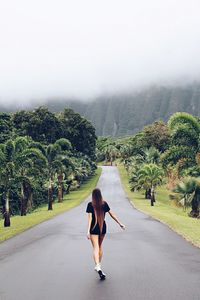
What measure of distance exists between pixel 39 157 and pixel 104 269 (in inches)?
849

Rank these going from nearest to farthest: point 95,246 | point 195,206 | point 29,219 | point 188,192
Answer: point 95,246 → point 29,219 → point 188,192 → point 195,206

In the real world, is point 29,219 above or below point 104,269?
below

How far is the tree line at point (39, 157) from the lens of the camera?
2841 cm

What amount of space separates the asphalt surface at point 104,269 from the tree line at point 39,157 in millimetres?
12258

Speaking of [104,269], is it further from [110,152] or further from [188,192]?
[110,152]

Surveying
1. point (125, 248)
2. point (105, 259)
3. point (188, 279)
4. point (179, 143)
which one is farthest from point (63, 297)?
point (179, 143)

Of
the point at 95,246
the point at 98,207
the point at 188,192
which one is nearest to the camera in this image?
the point at 95,246

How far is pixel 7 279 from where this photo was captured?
9234 millimetres

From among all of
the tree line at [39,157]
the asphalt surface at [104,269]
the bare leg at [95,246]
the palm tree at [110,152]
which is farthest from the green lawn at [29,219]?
the palm tree at [110,152]

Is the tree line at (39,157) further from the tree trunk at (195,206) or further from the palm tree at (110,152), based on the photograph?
the palm tree at (110,152)

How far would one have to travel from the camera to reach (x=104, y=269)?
10133mm

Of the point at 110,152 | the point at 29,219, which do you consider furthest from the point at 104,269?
the point at 110,152

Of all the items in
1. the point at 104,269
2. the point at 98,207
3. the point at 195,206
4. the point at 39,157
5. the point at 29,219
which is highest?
the point at 39,157

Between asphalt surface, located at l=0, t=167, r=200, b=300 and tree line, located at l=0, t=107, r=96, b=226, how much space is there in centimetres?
1226
